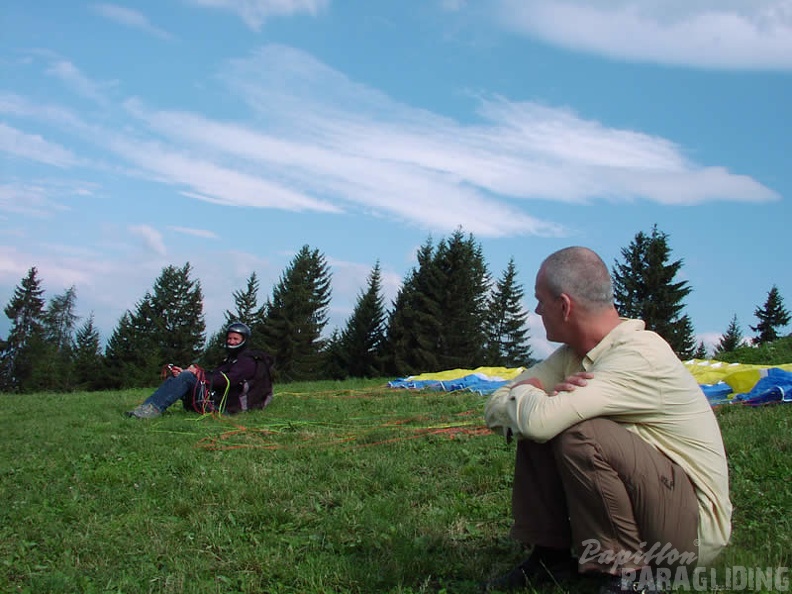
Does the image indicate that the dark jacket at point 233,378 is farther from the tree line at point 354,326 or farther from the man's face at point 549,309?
the tree line at point 354,326

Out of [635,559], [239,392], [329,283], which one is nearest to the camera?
[635,559]

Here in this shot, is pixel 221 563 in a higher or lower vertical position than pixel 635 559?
lower

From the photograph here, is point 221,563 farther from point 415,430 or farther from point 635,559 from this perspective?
point 415,430

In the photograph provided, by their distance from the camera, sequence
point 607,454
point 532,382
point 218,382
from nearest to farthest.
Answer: point 607,454, point 532,382, point 218,382

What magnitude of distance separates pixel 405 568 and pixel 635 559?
113cm

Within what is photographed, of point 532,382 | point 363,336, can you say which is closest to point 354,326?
point 363,336

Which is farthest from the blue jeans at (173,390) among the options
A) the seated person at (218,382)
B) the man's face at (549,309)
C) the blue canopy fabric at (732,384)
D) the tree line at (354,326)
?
the tree line at (354,326)

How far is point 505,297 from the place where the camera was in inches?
2468

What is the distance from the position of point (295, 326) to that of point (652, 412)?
2047 inches

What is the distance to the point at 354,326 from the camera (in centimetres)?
5116

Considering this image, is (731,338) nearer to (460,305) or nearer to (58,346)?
(460,305)

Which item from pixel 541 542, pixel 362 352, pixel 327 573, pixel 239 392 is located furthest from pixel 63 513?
pixel 362 352

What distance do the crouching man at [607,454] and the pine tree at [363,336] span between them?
47.1 meters

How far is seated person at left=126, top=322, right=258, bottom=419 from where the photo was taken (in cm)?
896
